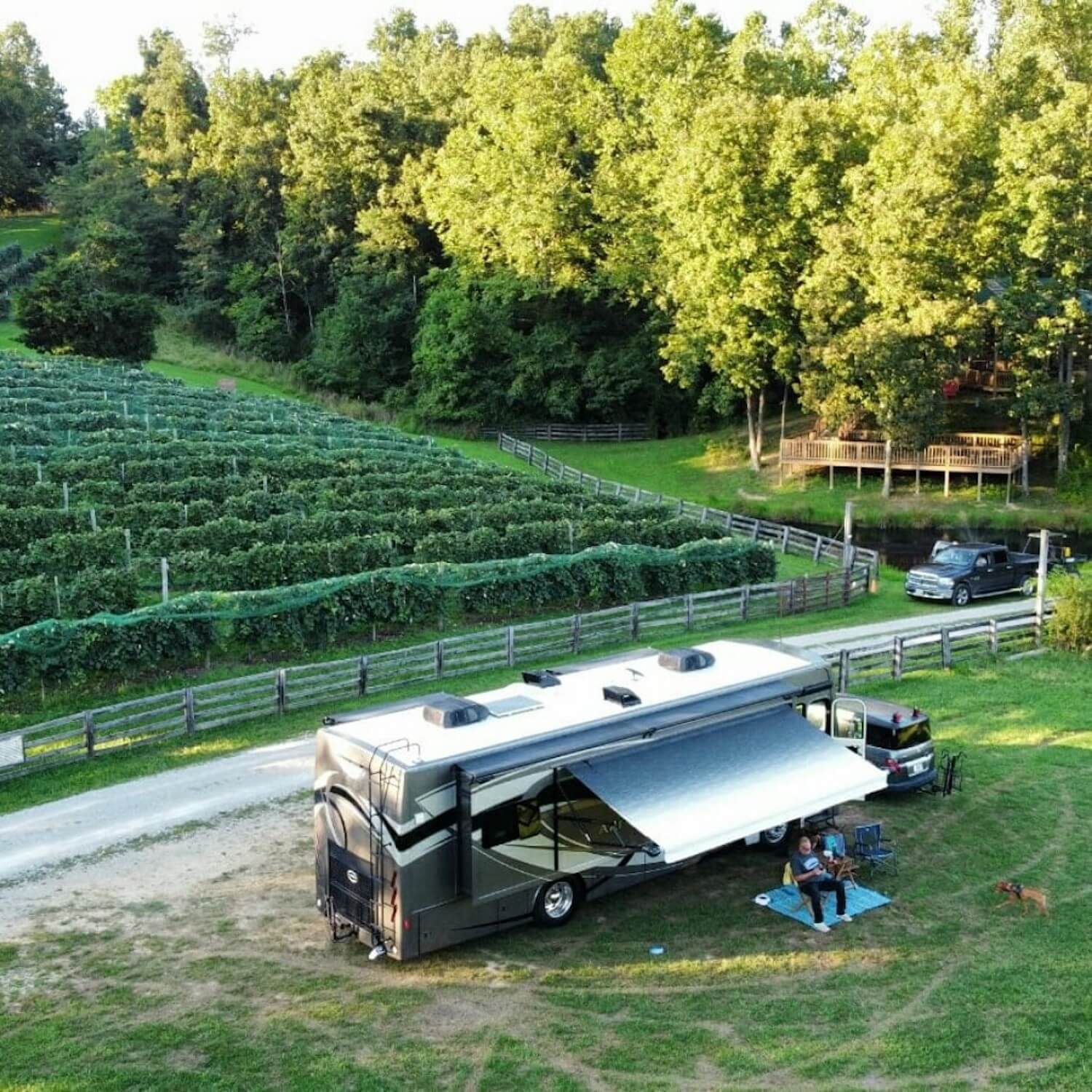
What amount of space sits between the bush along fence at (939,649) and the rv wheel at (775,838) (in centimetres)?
852

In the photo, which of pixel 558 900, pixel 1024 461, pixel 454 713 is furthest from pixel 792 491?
pixel 454 713

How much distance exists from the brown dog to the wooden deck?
128 feet

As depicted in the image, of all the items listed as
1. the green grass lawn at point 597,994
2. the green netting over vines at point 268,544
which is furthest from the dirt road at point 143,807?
the green netting over vines at point 268,544

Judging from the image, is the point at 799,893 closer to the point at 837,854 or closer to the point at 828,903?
the point at 828,903

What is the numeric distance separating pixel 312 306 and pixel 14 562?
60.7 meters

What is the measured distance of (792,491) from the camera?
55.1m

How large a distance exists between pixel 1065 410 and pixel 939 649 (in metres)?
27.5

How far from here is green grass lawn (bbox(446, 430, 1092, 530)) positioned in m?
50.3

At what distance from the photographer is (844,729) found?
18.2m

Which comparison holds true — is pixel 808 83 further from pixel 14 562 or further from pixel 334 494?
pixel 14 562

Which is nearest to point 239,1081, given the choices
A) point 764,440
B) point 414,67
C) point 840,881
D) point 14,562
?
point 840,881

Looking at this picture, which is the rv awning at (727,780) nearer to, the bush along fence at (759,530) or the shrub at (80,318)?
the bush along fence at (759,530)

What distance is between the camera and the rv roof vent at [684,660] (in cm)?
1577

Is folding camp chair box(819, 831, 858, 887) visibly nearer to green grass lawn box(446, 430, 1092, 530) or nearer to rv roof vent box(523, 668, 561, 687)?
rv roof vent box(523, 668, 561, 687)
